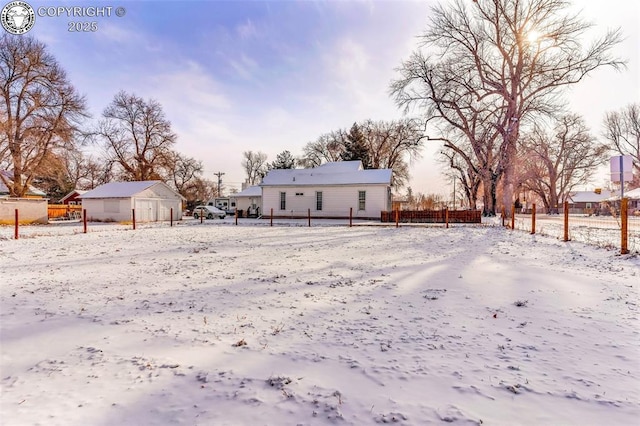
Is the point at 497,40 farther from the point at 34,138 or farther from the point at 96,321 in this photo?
the point at 34,138

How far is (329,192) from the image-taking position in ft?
87.7

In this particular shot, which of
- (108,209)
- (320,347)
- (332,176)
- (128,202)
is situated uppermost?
(332,176)

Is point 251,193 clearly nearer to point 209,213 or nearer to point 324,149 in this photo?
point 209,213

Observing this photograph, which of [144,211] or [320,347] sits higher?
[144,211]

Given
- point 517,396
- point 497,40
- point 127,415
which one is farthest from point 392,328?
point 497,40

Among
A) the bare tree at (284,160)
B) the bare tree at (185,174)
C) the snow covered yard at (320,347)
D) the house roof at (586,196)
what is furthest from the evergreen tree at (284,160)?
the house roof at (586,196)

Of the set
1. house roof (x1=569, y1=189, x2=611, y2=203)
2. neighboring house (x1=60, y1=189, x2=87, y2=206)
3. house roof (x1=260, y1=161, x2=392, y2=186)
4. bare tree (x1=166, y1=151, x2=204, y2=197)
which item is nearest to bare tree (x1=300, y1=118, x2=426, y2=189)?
house roof (x1=260, y1=161, x2=392, y2=186)

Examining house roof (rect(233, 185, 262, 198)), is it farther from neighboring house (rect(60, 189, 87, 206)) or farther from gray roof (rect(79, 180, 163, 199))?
neighboring house (rect(60, 189, 87, 206))

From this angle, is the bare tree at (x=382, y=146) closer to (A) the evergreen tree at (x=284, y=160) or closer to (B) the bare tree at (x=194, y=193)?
(A) the evergreen tree at (x=284, y=160)

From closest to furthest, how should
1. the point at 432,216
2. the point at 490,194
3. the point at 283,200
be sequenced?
the point at 432,216
the point at 490,194
the point at 283,200

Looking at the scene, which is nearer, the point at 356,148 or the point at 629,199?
the point at 629,199

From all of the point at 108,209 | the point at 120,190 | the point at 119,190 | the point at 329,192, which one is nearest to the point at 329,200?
the point at 329,192

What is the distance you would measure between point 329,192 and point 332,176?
180 centimetres

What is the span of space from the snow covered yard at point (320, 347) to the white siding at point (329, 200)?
19.4 m
